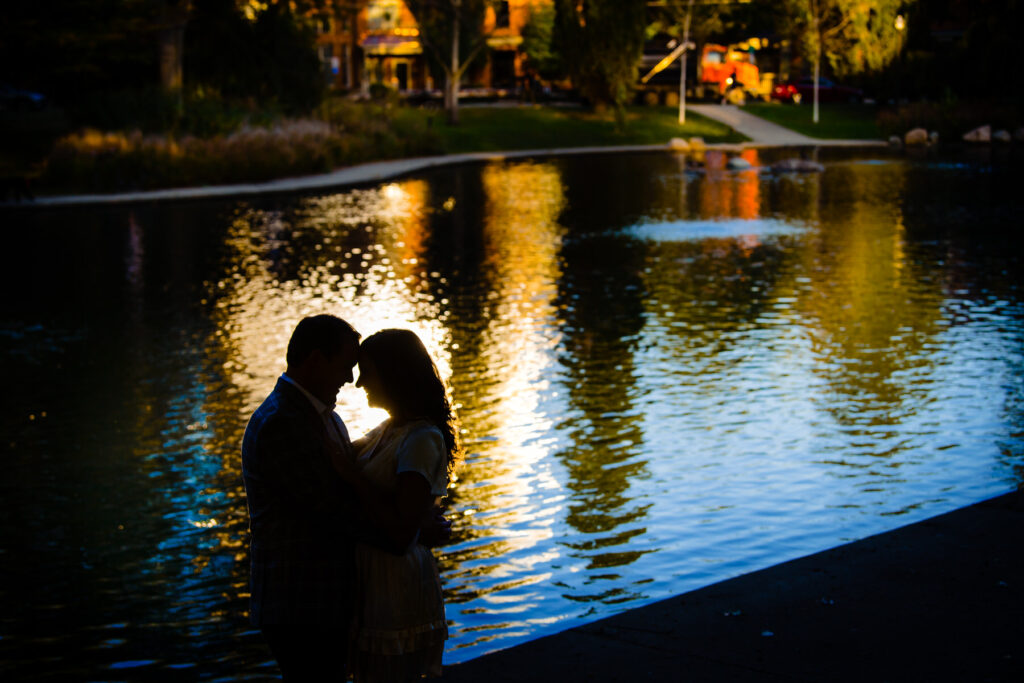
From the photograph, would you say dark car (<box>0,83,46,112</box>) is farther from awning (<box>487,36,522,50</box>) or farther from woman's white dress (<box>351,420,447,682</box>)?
woman's white dress (<box>351,420,447,682</box>)

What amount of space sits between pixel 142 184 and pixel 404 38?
55.1 metres

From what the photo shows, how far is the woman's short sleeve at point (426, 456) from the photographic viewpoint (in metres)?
3.68

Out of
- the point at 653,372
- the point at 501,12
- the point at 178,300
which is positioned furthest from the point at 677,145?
the point at 653,372

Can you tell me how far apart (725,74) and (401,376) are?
73.3 metres

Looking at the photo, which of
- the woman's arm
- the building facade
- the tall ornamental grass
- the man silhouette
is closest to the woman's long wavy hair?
the man silhouette

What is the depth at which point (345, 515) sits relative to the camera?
3.67 m

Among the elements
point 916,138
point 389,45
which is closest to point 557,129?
point 916,138

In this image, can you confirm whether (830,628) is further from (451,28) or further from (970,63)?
(970,63)

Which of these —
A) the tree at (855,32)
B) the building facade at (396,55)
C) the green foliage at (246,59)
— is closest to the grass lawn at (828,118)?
the tree at (855,32)

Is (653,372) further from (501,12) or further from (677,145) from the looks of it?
(501,12)

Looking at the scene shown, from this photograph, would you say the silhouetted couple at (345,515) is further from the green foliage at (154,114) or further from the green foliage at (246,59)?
the green foliage at (246,59)

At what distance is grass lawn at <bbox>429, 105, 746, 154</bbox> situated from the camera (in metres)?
50.2

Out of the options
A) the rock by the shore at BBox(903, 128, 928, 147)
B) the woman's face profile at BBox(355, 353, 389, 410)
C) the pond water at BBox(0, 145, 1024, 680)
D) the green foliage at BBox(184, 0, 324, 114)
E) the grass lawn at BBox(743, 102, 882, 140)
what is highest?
the green foliage at BBox(184, 0, 324, 114)

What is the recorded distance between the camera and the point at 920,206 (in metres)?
26.2
